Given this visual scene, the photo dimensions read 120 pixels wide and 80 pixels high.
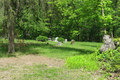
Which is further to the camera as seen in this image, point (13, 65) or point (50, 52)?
point (50, 52)

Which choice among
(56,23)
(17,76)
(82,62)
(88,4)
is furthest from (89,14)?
(56,23)

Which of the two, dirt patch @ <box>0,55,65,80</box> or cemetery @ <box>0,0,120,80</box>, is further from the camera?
cemetery @ <box>0,0,120,80</box>

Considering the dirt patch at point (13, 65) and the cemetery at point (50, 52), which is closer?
the dirt patch at point (13, 65)

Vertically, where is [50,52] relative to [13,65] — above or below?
below

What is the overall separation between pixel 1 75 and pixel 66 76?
117 inches

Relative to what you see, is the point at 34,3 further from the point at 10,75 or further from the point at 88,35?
the point at 88,35

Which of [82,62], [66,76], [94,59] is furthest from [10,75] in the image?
[94,59]

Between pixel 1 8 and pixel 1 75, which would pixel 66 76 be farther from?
pixel 1 8

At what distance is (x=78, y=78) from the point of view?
5.75m

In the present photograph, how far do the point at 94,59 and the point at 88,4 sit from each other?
6342 mm

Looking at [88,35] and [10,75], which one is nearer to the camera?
[10,75]

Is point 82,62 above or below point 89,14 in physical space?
below

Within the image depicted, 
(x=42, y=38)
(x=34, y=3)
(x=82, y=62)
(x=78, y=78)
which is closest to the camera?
(x=78, y=78)

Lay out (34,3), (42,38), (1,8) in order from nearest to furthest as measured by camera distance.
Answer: (1,8), (34,3), (42,38)
